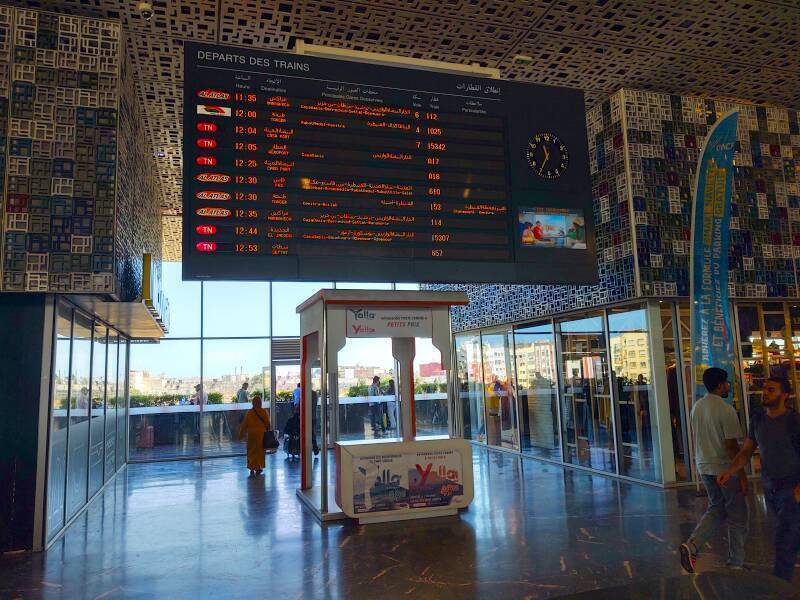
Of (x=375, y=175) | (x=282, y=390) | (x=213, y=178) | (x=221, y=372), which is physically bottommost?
(x=282, y=390)

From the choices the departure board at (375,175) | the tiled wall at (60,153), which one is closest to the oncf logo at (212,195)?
the departure board at (375,175)

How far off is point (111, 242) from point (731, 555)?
228 inches

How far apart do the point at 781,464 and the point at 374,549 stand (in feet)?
10.9

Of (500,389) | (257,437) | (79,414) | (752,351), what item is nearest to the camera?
(79,414)

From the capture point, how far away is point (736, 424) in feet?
14.5

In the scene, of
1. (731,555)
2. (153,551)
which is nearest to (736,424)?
(731,555)

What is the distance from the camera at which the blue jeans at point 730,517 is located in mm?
4246

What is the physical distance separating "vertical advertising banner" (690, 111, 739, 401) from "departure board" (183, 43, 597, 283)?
3.51 feet

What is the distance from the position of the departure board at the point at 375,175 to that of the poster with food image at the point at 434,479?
217 cm

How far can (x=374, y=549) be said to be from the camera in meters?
5.38

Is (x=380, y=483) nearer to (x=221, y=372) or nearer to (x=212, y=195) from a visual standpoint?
(x=212, y=195)

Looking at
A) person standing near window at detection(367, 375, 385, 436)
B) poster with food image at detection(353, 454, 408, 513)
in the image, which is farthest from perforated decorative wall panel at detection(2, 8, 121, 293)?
person standing near window at detection(367, 375, 385, 436)

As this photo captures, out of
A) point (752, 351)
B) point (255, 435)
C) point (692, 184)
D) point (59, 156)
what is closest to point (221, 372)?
point (255, 435)

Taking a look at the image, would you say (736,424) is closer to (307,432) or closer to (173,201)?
(307,432)
